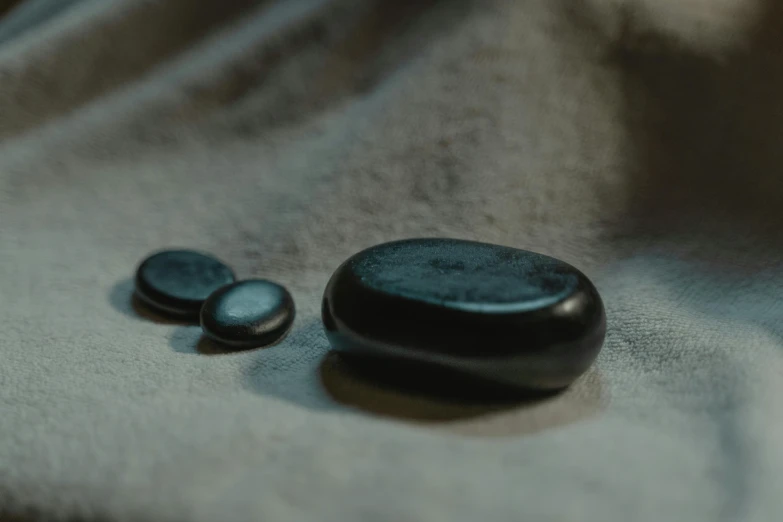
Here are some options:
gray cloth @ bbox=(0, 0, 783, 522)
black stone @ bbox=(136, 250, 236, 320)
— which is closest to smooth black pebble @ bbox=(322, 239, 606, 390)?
gray cloth @ bbox=(0, 0, 783, 522)

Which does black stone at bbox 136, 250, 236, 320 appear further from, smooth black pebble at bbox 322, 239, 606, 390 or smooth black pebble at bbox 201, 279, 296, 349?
smooth black pebble at bbox 322, 239, 606, 390

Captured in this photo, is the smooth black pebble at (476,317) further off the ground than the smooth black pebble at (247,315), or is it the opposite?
the smooth black pebble at (476,317)

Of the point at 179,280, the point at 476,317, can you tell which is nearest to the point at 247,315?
the point at 179,280

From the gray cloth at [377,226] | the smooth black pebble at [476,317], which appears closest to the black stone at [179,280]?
the gray cloth at [377,226]

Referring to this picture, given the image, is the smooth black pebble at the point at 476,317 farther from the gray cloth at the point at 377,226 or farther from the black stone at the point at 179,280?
the black stone at the point at 179,280

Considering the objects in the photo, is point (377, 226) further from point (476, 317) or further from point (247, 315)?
point (476, 317)
